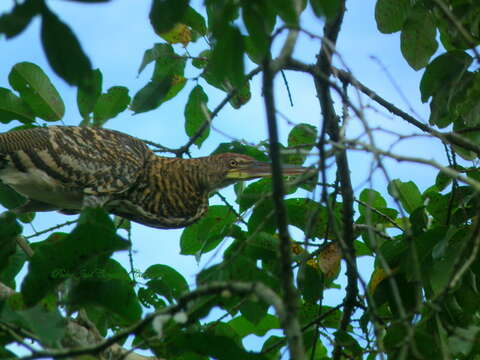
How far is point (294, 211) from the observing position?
2840mm

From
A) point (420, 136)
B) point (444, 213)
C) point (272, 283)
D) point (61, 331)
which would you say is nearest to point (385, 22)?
point (444, 213)

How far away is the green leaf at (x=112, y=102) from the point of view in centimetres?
351

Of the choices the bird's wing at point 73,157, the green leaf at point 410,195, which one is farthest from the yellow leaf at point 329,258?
the bird's wing at point 73,157

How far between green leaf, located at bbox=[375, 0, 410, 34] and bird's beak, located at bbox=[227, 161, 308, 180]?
2.92 ft

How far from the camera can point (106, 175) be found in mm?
3996

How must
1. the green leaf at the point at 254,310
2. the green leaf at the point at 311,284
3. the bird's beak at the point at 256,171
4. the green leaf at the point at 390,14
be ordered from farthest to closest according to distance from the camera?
1. the bird's beak at the point at 256,171
2. the green leaf at the point at 390,14
3. the green leaf at the point at 311,284
4. the green leaf at the point at 254,310

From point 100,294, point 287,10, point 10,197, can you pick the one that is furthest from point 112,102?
point 287,10

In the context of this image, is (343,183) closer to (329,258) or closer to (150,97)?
(329,258)

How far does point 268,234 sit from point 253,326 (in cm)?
63

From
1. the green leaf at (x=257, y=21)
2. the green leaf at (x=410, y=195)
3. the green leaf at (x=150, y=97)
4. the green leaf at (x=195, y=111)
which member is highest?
the green leaf at (x=195, y=111)

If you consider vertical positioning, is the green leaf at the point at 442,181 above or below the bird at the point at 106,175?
A: below

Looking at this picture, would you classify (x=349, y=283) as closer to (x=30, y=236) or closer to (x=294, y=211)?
(x=294, y=211)

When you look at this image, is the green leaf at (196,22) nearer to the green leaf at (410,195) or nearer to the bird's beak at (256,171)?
the bird's beak at (256,171)

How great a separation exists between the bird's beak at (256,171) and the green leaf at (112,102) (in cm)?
77
